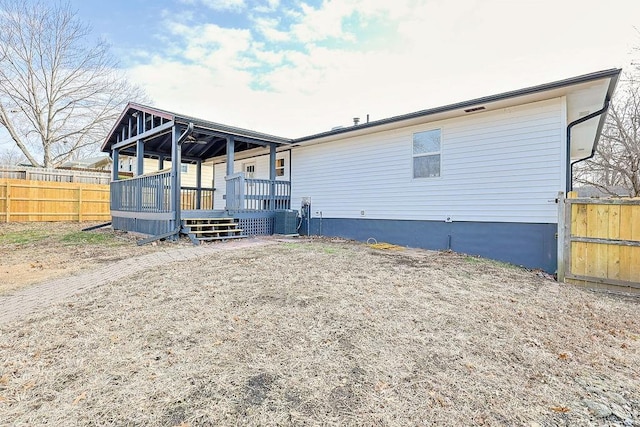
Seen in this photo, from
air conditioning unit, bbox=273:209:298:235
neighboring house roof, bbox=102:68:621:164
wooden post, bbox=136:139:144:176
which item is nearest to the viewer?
neighboring house roof, bbox=102:68:621:164

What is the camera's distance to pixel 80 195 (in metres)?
15.1

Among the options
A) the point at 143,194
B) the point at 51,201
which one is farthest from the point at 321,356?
the point at 51,201

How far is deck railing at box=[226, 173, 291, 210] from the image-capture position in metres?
9.10

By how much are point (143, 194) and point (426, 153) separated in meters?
8.01

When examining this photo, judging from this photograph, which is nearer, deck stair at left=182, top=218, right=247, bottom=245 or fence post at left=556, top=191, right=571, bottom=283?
fence post at left=556, top=191, right=571, bottom=283

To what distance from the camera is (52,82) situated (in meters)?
18.4

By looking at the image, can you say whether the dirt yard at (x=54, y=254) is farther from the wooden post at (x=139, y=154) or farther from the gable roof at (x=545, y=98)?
the gable roof at (x=545, y=98)

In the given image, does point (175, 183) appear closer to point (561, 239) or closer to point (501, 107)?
point (501, 107)

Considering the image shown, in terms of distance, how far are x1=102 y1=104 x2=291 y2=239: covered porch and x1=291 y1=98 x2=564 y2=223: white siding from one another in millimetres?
1590

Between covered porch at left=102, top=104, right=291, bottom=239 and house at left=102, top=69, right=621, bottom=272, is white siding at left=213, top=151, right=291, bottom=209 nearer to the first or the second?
house at left=102, top=69, right=621, bottom=272

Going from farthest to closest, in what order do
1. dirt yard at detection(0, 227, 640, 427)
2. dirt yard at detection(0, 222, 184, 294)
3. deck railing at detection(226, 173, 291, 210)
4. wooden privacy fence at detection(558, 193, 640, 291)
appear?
deck railing at detection(226, 173, 291, 210), dirt yard at detection(0, 222, 184, 294), wooden privacy fence at detection(558, 193, 640, 291), dirt yard at detection(0, 227, 640, 427)

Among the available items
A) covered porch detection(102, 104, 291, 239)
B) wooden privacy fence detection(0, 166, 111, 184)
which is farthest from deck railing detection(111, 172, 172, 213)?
wooden privacy fence detection(0, 166, 111, 184)

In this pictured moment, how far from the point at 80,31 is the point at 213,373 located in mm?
23686

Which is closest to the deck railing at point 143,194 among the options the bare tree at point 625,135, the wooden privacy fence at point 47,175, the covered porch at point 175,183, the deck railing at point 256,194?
the covered porch at point 175,183
